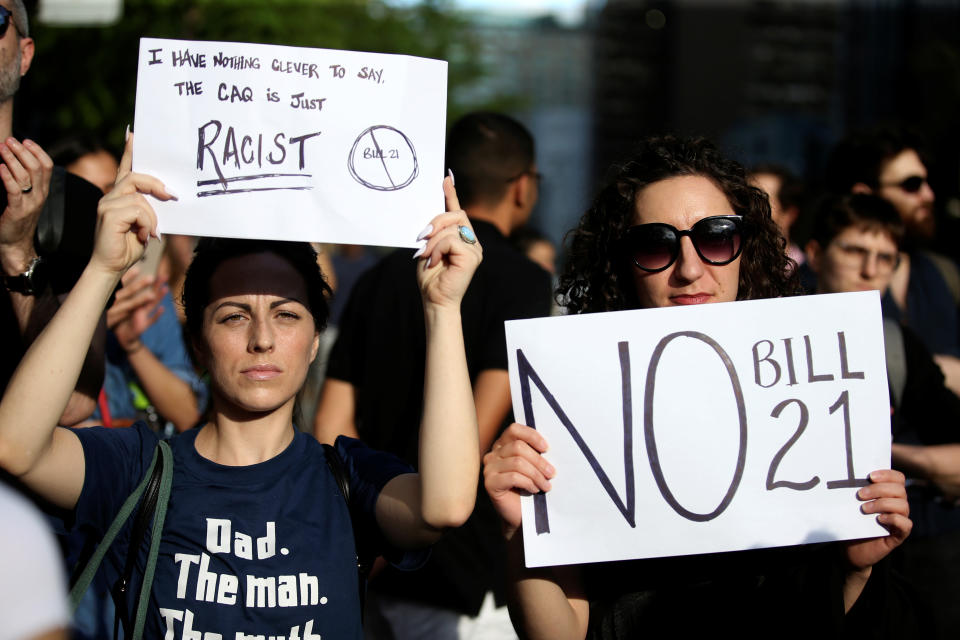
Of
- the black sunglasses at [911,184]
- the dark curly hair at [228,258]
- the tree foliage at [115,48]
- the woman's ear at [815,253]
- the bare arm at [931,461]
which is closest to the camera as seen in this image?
the dark curly hair at [228,258]

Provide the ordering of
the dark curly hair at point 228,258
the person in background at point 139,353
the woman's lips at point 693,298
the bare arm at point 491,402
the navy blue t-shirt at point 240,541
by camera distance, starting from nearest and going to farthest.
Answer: the navy blue t-shirt at point 240,541, the woman's lips at point 693,298, the dark curly hair at point 228,258, the bare arm at point 491,402, the person in background at point 139,353

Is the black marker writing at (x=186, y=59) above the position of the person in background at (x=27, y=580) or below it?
above

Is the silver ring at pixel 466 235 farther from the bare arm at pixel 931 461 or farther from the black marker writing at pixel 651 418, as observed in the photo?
the bare arm at pixel 931 461

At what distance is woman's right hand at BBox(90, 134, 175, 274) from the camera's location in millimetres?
2148

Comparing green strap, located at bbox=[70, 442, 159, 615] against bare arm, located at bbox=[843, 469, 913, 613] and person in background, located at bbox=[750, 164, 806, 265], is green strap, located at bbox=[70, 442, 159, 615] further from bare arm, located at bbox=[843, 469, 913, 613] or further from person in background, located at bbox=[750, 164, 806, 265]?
person in background, located at bbox=[750, 164, 806, 265]

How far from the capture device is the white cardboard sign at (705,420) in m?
2.21

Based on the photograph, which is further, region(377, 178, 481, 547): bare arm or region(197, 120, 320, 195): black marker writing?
region(197, 120, 320, 195): black marker writing

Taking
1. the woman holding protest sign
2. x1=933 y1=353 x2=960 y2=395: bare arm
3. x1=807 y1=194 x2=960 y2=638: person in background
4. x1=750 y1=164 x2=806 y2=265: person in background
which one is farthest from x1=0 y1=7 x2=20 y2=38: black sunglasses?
x1=750 y1=164 x2=806 y2=265: person in background

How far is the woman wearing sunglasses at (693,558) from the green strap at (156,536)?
0.72 m

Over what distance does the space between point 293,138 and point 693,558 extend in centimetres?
138

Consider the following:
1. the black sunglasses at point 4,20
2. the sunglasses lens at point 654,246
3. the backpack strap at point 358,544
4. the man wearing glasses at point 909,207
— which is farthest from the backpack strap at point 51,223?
the man wearing glasses at point 909,207

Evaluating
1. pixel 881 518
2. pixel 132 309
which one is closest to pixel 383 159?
pixel 881 518

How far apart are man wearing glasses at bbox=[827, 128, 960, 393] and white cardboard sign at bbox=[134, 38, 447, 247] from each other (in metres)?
2.70

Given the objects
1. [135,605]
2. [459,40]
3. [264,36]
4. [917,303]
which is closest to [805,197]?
[917,303]
